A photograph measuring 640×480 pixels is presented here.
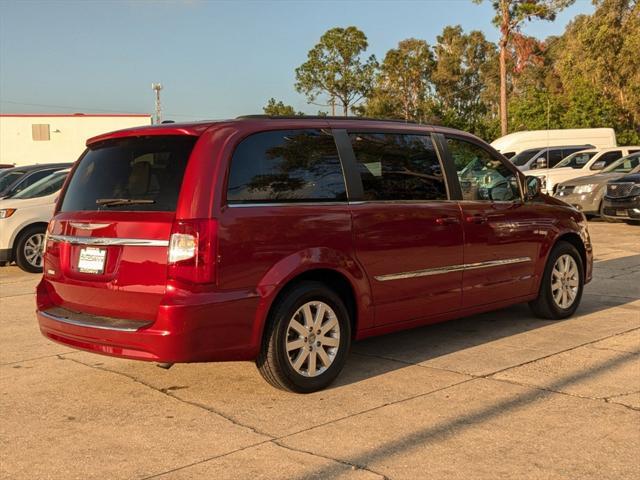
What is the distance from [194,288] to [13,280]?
24.9ft

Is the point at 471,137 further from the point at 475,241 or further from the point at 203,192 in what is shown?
the point at 203,192

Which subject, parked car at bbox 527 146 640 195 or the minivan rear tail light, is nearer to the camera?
the minivan rear tail light

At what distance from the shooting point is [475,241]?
6.22 metres

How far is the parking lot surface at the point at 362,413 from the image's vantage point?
385 centimetres

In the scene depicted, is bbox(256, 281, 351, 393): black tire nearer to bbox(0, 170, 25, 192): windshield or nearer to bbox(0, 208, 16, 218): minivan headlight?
bbox(0, 208, 16, 218): minivan headlight

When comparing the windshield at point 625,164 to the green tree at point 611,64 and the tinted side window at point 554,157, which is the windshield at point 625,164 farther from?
the green tree at point 611,64

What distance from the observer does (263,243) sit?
4.71 metres

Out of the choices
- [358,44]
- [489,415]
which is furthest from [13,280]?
[358,44]

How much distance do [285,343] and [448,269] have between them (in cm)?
169

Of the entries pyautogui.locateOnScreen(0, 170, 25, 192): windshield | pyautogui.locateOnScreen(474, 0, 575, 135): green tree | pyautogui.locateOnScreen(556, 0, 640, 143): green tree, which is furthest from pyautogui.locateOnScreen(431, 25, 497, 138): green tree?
pyautogui.locateOnScreen(0, 170, 25, 192): windshield

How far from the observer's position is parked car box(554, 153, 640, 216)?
17531 mm

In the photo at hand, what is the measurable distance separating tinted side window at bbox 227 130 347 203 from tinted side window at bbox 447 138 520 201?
1.41 m

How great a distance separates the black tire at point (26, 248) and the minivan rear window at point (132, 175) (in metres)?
6.76

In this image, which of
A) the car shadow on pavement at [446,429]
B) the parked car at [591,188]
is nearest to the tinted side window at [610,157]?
the parked car at [591,188]
